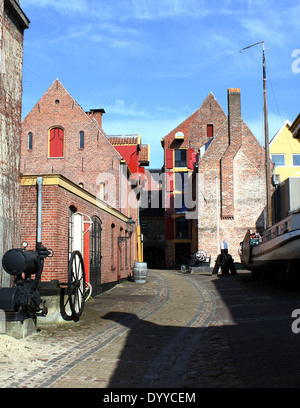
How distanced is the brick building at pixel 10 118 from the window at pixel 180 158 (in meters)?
31.4

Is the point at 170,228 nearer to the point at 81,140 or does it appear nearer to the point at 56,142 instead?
the point at 81,140

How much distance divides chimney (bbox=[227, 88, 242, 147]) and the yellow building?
12.9ft

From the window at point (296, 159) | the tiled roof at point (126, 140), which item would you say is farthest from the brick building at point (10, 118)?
the window at point (296, 159)

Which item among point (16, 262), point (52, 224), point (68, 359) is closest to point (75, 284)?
point (52, 224)

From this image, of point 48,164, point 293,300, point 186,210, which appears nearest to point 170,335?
point 293,300

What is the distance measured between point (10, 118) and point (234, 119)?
2454 centimetres

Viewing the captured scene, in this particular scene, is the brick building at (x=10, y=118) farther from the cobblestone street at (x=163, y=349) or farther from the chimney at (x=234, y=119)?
the chimney at (x=234, y=119)

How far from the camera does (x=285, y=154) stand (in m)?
35.1

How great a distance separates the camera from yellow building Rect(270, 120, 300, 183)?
114 ft

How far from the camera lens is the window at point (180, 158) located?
136ft

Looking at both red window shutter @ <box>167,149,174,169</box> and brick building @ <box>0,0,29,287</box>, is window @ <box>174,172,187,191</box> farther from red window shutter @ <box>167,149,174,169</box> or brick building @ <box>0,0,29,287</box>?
brick building @ <box>0,0,29,287</box>

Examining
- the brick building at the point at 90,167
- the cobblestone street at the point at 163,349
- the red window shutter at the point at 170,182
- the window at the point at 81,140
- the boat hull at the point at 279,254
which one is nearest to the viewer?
the cobblestone street at the point at 163,349

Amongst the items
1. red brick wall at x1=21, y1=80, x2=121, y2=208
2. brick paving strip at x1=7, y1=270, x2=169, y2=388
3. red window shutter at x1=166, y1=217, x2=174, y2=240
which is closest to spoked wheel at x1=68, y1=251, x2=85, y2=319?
brick paving strip at x1=7, y1=270, x2=169, y2=388

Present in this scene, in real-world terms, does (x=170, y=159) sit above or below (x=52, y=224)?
above
